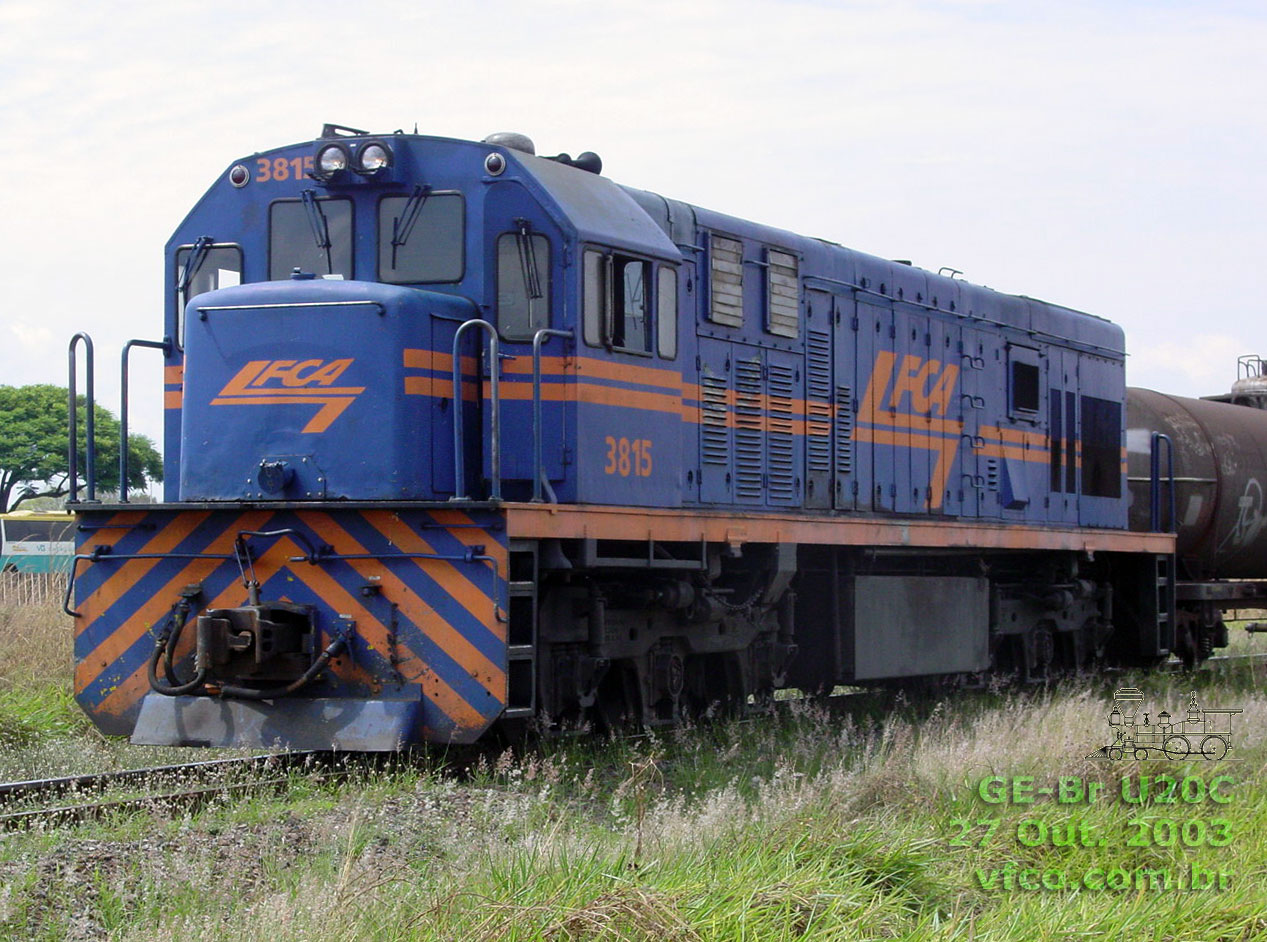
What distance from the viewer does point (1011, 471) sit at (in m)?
13.8

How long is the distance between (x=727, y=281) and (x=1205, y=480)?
781 centimetres

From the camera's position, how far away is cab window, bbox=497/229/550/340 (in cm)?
871

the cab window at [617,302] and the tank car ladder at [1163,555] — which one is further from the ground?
the cab window at [617,302]

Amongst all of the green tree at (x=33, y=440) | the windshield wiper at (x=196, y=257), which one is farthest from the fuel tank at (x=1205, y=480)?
the green tree at (x=33, y=440)

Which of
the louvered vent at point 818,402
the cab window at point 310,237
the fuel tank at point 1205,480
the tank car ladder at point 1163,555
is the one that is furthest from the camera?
the fuel tank at point 1205,480

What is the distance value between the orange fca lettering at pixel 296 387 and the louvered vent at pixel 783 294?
367 cm

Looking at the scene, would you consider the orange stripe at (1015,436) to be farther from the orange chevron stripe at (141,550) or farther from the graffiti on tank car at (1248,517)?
the orange chevron stripe at (141,550)

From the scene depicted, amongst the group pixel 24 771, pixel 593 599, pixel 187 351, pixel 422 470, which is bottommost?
pixel 24 771

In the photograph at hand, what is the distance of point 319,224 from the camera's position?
9.12 m

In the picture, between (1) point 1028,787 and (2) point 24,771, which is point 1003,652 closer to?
(1) point 1028,787

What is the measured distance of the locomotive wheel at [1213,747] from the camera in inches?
352

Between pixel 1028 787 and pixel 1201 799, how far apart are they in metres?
0.84

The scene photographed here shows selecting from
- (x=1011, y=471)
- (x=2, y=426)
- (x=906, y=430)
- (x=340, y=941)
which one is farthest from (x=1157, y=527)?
(x=2, y=426)

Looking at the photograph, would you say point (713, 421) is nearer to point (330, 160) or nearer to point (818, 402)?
point (818, 402)
